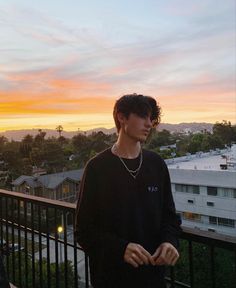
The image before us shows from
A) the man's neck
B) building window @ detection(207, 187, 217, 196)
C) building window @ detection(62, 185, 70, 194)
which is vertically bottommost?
building window @ detection(62, 185, 70, 194)

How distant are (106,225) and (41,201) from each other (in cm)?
113

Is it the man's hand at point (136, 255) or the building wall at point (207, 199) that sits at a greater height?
the man's hand at point (136, 255)

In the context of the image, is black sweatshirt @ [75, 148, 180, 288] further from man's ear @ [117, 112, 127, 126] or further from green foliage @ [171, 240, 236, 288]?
green foliage @ [171, 240, 236, 288]

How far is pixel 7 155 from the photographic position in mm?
27219

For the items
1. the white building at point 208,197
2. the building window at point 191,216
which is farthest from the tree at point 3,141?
the building window at point 191,216

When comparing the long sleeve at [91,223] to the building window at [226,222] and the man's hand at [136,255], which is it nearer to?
the man's hand at [136,255]

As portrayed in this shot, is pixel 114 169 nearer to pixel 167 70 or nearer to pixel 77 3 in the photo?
pixel 77 3

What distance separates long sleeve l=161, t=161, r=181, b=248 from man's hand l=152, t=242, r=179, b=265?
0.14 ft

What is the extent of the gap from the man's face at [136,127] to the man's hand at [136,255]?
0.41m

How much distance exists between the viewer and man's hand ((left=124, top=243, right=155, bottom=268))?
1.21 metres

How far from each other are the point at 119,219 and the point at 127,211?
4 cm

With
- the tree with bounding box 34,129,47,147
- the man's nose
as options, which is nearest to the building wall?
the man's nose

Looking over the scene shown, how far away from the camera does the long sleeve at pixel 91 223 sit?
1.27m

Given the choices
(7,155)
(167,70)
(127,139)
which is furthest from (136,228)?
(7,155)
